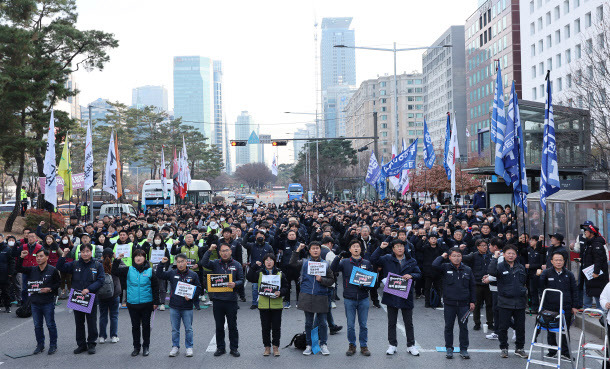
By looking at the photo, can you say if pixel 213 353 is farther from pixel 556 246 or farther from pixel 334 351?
pixel 556 246

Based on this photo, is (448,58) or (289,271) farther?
(448,58)

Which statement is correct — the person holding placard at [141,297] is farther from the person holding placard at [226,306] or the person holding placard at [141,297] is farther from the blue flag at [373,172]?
the blue flag at [373,172]

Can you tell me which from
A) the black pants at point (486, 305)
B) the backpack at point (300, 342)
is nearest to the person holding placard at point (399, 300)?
the backpack at point (300, 342)

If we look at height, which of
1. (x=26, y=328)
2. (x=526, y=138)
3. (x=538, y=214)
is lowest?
(x=26, y=328)

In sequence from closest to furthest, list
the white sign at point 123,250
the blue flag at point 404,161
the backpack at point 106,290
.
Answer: the backpack at point 106,290 < the white sign at point 123,250 < the blue flag at point 404,161

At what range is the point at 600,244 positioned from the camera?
10438mm

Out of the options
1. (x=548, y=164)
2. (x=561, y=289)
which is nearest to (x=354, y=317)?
(x=561, y=289)

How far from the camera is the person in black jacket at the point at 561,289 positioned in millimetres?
8570

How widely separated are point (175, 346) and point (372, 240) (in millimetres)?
5682

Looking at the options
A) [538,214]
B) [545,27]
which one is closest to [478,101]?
[545,27]

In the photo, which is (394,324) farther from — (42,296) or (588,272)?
(42,296)

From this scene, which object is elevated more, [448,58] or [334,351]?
[448,58]

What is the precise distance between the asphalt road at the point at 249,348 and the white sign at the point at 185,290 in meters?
0.97

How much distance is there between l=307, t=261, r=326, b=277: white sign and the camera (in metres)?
9.04
